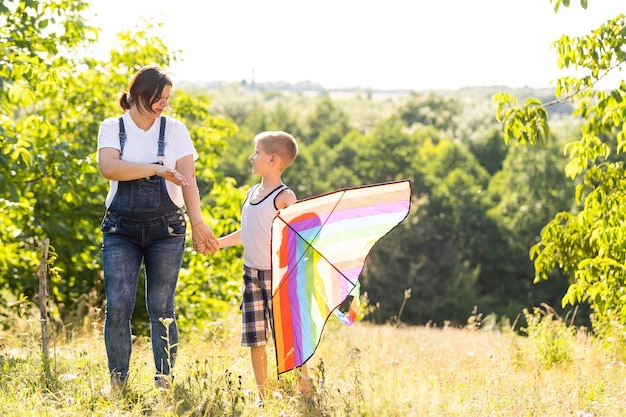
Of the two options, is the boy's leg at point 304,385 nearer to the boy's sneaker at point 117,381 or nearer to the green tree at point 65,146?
the boy's sneaker at point 117,381

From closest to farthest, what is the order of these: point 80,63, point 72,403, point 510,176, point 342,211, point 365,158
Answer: point 72,403
point 342,211
point 80,63
point 510,176
point 365,158

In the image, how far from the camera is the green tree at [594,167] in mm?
6008

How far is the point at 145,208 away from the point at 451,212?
42.1m

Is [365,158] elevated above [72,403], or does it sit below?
above

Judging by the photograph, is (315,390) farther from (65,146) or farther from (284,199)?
(65,146)

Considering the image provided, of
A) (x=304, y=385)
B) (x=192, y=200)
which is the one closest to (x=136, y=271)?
(x=192, y=200)

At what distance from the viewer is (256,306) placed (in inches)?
172

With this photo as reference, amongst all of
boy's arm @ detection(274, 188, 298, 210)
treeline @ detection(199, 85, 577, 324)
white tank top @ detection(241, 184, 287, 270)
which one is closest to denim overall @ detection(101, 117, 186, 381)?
white tank top @ detection(241, 184, 287, 270)

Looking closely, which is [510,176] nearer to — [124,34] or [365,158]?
[365,158]

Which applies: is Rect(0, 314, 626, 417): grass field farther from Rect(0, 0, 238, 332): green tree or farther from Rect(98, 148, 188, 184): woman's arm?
Rect(0, 0, 238, 332): green tree

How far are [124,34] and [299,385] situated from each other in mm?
7877

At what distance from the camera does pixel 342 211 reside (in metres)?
4.10

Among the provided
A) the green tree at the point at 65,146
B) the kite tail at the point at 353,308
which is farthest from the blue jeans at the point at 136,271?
the green tree at the point at 65,146

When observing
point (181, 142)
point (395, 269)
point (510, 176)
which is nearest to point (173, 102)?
point (181, 142)
